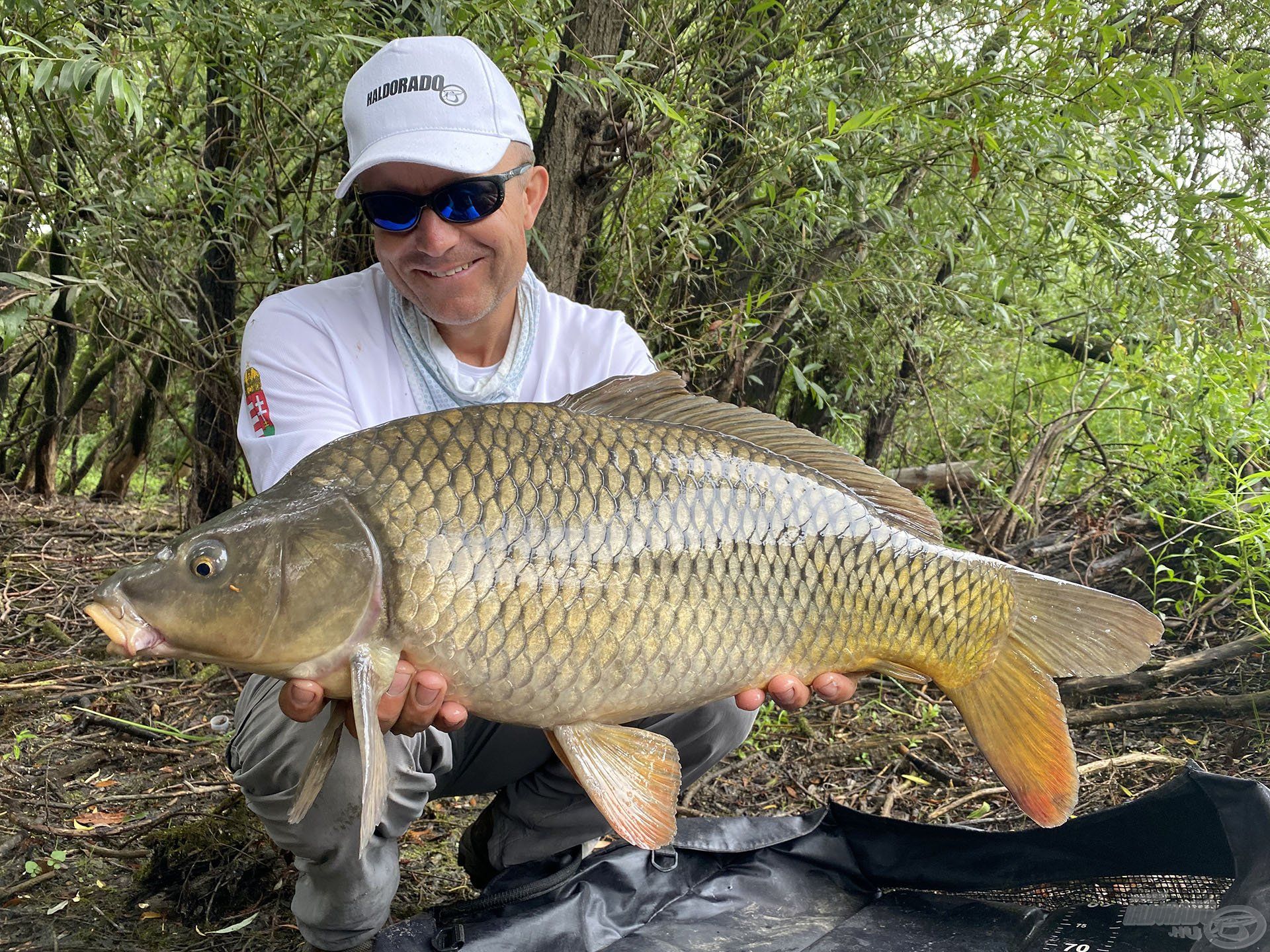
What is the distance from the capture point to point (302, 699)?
1177mm

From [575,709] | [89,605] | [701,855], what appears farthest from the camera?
[701,855]

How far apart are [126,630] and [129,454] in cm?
410

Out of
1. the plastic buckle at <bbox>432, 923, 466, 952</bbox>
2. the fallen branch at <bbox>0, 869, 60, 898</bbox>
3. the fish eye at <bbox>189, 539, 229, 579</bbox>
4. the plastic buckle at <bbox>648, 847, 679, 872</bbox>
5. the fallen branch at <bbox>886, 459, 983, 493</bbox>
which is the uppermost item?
the fallen branch at <bbox>886, 459, 983, 493</bbox>

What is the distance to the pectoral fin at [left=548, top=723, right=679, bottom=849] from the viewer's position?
129cm

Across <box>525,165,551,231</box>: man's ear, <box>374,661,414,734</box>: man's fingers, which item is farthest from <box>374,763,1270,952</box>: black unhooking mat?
<box>525,165,551,231</box>: man's ear

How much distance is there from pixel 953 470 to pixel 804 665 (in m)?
2.23

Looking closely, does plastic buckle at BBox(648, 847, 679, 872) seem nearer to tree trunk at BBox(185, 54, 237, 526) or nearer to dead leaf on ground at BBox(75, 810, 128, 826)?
dead leaf on ground at BBox(75, 810, 128, 826)

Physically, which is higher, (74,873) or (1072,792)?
(1072,792)

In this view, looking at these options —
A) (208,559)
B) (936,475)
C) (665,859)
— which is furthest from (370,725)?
(936,475)

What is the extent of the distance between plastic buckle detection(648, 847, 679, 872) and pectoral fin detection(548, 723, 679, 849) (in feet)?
1.13

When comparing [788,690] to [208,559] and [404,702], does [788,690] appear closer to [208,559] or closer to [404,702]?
[404,702]

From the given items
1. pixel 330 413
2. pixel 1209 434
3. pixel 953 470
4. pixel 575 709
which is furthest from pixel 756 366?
pixel 575 709

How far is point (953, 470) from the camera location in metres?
3.44

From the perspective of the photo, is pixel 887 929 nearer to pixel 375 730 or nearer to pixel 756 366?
pixel 375 730
